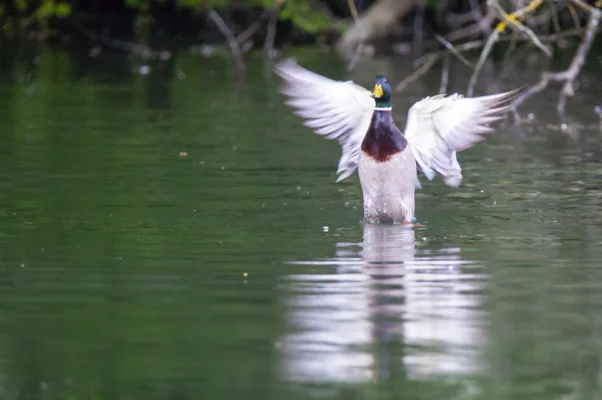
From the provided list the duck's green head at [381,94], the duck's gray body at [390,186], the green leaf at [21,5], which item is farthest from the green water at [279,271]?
the green leaf at [21,5]

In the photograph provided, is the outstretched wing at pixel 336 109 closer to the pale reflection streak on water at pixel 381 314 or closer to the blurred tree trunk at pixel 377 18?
the pale reflection streak on water at pixel 381 314

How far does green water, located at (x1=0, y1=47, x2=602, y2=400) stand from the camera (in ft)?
21.2

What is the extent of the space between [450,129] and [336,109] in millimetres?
885

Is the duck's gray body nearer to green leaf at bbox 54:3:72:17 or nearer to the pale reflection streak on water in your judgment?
the pale reflection streak on water

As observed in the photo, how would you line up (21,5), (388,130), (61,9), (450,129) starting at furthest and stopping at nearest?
(21,5) < (61,9) < (450,129) < (388,130)

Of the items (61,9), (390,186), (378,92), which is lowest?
(390,186)

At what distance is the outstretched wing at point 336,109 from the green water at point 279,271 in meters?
0.48

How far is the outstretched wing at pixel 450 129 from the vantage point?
36.3ft

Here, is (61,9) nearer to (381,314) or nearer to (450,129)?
(450,129)

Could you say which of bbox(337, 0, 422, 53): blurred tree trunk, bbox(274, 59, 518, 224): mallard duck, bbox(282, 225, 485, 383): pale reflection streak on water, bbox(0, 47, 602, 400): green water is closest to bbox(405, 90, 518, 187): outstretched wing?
bbox(274, 59, 518, 224): mallard duck

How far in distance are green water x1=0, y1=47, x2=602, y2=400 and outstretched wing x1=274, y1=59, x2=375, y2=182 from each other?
1.59ft

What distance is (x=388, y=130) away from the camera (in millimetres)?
10562

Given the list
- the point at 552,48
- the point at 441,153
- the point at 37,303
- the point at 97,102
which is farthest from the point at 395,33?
the point at 37,303

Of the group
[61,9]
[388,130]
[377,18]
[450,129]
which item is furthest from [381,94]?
[61,9]
